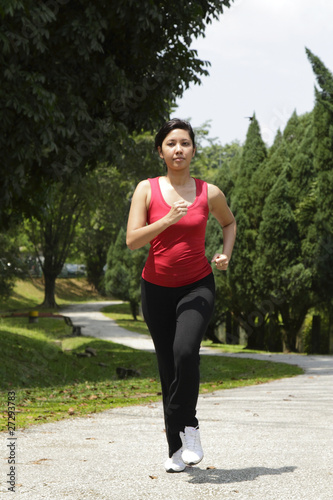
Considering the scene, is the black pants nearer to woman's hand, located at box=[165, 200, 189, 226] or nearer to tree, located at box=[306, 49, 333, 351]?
woman's hand, located at box=[165, 200, 189, 226]

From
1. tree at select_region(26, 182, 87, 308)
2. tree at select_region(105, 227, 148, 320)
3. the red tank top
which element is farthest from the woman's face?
tree at select_region(105, 227, 148, 320)

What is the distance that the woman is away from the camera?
4.00 metres

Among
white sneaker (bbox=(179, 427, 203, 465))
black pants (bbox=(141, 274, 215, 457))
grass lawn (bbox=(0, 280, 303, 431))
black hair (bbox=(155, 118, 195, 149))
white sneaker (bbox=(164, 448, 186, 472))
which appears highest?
black hair (bbox=(155, 118, 195, 149))

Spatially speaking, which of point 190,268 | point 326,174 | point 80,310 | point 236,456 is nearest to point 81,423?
point 236,456

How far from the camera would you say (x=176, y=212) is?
3.78 meters

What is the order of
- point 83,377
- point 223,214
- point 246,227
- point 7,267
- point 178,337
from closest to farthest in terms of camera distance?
point 178,337 < point 223,214 < point 83,377 < point 246,227 < point 7,267

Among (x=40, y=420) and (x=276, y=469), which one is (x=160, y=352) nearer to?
(x=276, y=469)

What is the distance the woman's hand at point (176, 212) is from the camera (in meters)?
3.78

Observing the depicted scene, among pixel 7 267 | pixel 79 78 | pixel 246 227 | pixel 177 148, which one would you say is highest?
pixel 79 78

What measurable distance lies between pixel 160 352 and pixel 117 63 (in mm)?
10238

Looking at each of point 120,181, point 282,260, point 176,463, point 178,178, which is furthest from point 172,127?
point 120,181

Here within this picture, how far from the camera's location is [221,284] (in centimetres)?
2330

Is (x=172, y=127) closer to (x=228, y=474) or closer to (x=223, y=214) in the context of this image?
(x=223, y=214)

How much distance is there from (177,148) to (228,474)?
2039mm
